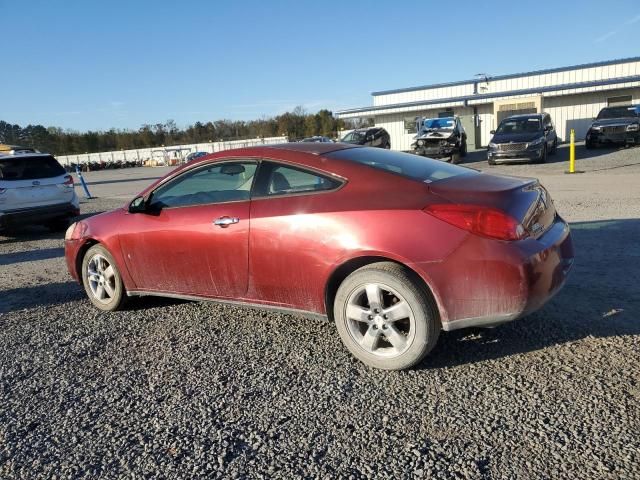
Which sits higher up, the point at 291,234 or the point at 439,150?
the point at 291,234

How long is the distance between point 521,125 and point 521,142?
1561 millimetres

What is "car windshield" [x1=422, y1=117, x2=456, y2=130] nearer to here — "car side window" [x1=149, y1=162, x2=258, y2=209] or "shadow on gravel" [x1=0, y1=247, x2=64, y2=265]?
"shadow on gravel" [x1=0, y1=247, x2=64, y2=265]

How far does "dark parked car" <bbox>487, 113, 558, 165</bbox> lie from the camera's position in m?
18.6

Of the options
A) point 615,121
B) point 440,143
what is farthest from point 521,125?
point 615,121

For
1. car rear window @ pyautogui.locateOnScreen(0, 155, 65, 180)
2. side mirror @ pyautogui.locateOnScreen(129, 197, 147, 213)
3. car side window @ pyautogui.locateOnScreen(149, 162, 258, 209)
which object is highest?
car rear window @ pyautogui.locateOnScreen(0, 155, 65, 180)

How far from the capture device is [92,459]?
102 inches

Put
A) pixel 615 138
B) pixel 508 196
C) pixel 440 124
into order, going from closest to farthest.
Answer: pixel 508 196, pixel 615 138, pixel 440 124

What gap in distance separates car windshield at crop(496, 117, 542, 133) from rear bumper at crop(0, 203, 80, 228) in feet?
51.1

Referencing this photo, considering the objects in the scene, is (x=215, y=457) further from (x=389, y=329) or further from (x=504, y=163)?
(x=504, y=163)

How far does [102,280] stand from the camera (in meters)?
4.96

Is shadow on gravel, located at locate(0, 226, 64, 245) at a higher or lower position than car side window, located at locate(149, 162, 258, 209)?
lower

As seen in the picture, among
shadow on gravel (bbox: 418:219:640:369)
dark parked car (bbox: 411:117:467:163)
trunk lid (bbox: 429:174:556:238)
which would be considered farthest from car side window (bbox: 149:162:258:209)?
dark parked car (bbox: 411:117:467:163)

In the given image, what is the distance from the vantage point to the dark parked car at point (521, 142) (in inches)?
733

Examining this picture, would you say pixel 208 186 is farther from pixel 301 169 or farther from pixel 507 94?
pixel 507 94
